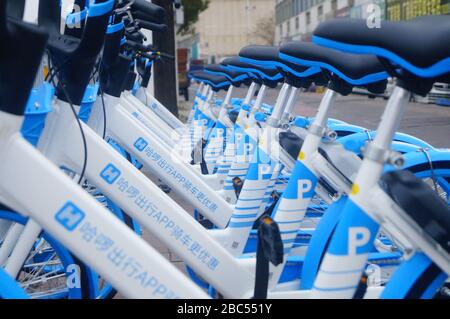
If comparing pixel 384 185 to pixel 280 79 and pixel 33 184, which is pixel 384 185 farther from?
pixel 280 79

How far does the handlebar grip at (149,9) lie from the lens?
9.04ft

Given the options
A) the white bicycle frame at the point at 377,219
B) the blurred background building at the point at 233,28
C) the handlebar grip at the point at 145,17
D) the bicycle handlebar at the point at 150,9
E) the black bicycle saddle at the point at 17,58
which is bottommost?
the blurred background building at the point at 233,28

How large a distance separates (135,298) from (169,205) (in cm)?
59

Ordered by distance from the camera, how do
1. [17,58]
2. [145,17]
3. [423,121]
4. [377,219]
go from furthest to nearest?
[423,121], [145,17], [377,219], [17,58]

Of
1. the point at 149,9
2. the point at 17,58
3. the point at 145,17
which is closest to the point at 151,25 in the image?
the point at 145,17

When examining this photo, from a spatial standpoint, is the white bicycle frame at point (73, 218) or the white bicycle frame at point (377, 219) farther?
the white bicycle frame at point (377, 219)

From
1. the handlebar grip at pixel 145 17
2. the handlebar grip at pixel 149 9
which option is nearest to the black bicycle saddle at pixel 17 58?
the handlebar grip at pixel 149 9

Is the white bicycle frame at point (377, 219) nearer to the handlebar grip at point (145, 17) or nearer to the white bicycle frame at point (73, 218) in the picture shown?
the white bicycle frame at point (73, 218)

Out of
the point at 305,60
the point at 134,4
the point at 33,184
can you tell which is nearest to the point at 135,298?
the point at 33,184

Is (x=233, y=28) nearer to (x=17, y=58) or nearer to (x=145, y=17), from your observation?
(x=145, y=17)

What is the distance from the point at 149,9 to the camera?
2822mm

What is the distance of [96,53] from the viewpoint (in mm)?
1856

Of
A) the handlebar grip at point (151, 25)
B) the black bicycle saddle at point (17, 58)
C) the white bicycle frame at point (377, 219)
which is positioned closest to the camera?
the black bicycle saddle at point (17, 58)

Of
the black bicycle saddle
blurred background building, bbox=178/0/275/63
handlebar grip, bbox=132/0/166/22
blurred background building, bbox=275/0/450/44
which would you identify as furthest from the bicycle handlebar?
blurred background building, bbox=178/0/275/63
